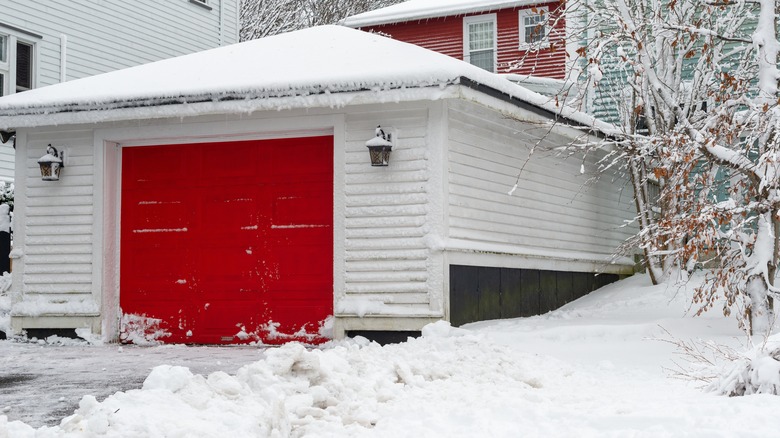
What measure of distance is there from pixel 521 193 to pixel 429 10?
12.8 m

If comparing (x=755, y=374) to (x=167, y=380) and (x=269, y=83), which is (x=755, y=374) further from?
(x=269, y=83)

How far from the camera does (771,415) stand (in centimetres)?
433

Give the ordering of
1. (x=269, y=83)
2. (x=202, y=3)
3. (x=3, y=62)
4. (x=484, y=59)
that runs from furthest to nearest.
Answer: (x=484, y=59), (x=202, y=3), (x=3, y=62), (x=269, y=83)

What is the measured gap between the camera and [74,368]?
8.34 meters

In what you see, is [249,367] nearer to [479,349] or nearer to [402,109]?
[479,349]

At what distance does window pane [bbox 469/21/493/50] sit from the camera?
2364 cm

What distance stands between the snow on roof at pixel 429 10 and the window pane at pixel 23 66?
937cm

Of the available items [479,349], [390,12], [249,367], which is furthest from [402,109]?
[390,12]

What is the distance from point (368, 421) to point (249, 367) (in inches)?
37.4

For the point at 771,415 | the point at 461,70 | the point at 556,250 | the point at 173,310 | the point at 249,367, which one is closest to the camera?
the point at 771,415

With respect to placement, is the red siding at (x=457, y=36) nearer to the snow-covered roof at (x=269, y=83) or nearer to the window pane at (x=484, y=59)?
the window pane at (x=484, y=59)

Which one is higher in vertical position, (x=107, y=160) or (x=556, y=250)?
(x=107, y=160)

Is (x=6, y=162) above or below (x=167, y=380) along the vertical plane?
above

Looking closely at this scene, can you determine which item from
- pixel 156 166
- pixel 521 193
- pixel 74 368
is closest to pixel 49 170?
pixel 156 166
